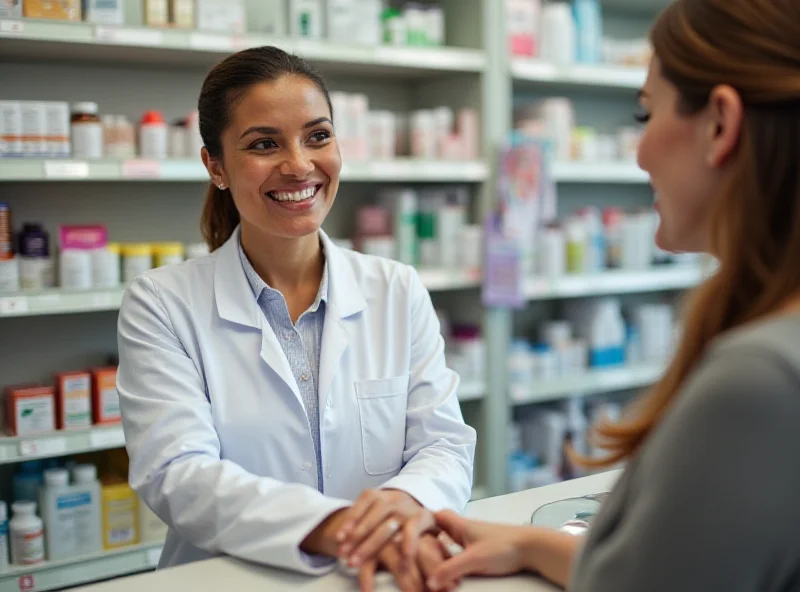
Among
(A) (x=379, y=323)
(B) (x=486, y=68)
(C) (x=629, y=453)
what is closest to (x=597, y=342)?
(B) (x=486, y=68)

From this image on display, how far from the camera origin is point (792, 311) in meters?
0.64

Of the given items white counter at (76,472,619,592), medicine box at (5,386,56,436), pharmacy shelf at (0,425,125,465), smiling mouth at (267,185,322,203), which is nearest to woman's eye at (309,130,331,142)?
smiling mouth at (267,185,322,203)

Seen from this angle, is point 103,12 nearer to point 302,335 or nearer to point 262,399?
point 302,335

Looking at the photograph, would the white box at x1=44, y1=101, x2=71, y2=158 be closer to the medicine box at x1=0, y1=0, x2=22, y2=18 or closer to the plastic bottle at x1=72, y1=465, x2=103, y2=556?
the medicine box at x1=0, y1=0, x2=22, y2=18

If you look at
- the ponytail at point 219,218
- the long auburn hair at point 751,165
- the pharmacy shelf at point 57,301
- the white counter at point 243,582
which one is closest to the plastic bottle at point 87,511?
the pharmacy shelf at point 57,301

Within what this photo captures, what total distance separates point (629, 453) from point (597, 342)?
9.40 feet

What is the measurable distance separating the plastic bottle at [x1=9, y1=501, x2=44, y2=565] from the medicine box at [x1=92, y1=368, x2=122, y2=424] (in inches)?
12.7

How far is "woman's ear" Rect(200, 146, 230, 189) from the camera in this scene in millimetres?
1746

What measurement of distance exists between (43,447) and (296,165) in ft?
4.46

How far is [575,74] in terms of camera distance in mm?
3318

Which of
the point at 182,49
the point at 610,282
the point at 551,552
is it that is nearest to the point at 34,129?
the point at 182,49

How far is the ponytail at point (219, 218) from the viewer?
186 centimetres

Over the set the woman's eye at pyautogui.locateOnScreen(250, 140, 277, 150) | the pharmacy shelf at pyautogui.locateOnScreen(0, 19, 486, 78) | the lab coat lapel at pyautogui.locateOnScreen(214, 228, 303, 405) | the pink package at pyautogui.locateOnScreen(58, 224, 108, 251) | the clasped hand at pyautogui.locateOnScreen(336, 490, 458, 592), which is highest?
the pharmacy shelf at pyautogui.locateOnScreen(0, 19, 486, 78)

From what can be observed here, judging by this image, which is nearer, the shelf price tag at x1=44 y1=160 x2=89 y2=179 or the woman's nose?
the woman's nose
